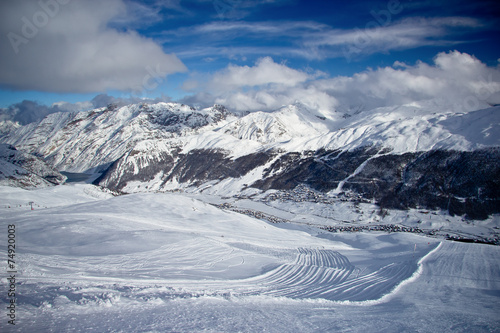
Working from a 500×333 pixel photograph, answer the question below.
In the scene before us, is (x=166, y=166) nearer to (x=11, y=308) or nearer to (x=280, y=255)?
(x=280, y=255)

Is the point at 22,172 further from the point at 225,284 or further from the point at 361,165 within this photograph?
the point at 361,165

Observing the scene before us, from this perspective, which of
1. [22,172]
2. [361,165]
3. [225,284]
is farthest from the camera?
[361,165]

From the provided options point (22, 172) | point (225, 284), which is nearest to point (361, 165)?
point (225, 284)

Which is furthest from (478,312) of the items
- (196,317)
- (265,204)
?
(265,204)

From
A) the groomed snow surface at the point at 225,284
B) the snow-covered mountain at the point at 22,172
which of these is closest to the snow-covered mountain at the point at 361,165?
the snow-covered mountain at the point at 22,172

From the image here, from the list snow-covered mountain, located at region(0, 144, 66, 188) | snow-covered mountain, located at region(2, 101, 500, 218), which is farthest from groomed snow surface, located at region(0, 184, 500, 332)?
snow-covered mountain, located at region(0, 144, 66, 188)

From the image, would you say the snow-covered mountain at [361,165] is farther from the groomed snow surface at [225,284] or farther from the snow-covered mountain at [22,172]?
the groomed snow surface at [225,284]

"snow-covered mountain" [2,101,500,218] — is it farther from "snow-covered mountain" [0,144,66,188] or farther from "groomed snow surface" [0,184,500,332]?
"groomed snow surface" [0,184,500,332]

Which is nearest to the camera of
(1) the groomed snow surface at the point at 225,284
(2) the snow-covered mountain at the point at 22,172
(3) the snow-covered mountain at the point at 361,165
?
(1) the groomed snow surface at the point at 225,284
